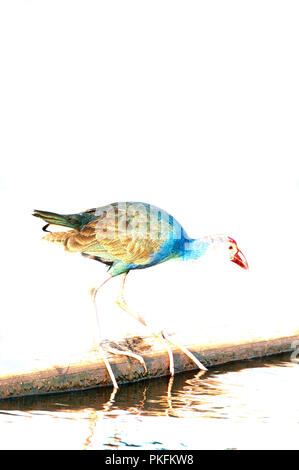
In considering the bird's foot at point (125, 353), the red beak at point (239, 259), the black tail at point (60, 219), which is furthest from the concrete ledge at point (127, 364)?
the black tail at point (60, 219)

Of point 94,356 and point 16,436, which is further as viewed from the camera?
point 94,356

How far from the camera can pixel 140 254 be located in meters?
11.2

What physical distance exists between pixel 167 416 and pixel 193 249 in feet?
8.63

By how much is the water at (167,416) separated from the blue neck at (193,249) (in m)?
1.36

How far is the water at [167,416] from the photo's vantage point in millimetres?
9016

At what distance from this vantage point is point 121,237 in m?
11.1

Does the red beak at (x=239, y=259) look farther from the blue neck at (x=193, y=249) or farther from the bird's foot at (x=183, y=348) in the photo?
the bird's foot at (x=183, y=348)

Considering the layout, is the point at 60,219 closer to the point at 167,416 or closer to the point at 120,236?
the point at 120,236

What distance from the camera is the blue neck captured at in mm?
11876

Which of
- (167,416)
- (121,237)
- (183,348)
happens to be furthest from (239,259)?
(167,416)
